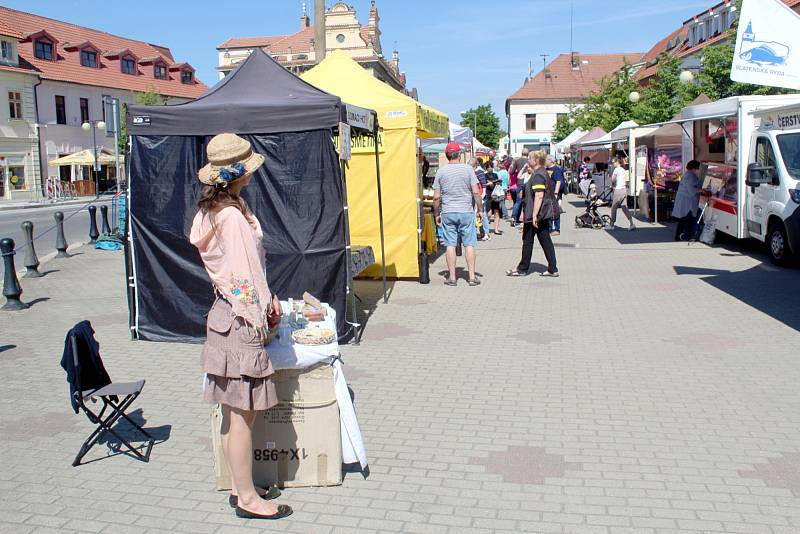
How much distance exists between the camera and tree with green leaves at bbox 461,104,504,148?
95312 millimetres

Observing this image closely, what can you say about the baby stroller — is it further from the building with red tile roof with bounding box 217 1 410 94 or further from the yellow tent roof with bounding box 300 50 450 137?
the building with red tile roof with bounding box 217 1 410 94

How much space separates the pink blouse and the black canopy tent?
388 cm

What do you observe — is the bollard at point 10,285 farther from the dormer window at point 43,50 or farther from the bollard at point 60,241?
the dormer window at point 43,50

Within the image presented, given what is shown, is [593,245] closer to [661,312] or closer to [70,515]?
[661,312]

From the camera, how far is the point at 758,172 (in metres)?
11.7

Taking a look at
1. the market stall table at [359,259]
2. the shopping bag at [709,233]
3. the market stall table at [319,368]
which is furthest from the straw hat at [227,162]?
the shopping bag at [709,233]

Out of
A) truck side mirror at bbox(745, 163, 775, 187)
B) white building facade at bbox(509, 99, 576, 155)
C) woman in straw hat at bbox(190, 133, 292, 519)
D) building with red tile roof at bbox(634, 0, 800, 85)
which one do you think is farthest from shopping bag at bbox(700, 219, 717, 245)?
white building facade at bbox(509, 99, 576, 155)

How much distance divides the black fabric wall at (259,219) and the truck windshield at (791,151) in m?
7.89

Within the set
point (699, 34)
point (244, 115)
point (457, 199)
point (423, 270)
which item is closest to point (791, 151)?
point (457, 199)

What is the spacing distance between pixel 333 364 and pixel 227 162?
1.28 m

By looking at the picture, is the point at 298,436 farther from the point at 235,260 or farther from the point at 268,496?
the point at 235,260

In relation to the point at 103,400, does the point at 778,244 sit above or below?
→ above

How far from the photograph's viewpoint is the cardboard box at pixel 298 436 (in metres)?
4.35

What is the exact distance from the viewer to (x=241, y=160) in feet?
13.0
